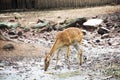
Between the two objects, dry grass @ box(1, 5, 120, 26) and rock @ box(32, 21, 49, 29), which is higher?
rock @ box(32, 21, 49, 29)

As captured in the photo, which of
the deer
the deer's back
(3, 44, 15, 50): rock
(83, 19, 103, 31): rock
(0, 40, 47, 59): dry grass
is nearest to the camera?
the deer

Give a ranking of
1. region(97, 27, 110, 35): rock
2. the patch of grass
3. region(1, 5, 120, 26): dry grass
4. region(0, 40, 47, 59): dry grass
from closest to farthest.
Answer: the patch of grass, region(0, 40, 47, 59): dry grass, region(97, 27, 110, 35): rock, region(1, 5, 120, 26): dry grass

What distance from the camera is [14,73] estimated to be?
1213 cm

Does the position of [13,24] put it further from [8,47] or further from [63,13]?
A: [8,47]

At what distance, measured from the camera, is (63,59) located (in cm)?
1368

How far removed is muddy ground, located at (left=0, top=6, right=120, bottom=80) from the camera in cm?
1155

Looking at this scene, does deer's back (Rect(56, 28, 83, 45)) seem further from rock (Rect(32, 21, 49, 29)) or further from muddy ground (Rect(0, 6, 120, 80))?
rock (Rect(32, 21, 49, 29))

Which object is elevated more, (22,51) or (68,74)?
(68,74)

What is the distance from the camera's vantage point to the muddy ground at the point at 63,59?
11555 millimetres

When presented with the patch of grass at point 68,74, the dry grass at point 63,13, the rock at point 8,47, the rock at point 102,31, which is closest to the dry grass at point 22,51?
the rock at point 8,47

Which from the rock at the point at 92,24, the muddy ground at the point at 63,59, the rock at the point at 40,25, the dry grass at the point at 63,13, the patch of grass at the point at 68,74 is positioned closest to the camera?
the patch of grass at the point at 68,74

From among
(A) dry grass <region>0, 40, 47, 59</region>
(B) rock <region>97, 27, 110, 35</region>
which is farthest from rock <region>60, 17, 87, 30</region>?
(A) dry grass <region>0, 40, 47, 59</region>

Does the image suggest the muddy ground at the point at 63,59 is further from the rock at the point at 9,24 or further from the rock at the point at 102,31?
the rock at the point at 9,24

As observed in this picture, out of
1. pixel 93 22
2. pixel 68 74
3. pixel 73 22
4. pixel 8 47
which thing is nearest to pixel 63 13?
pixel 93 22
